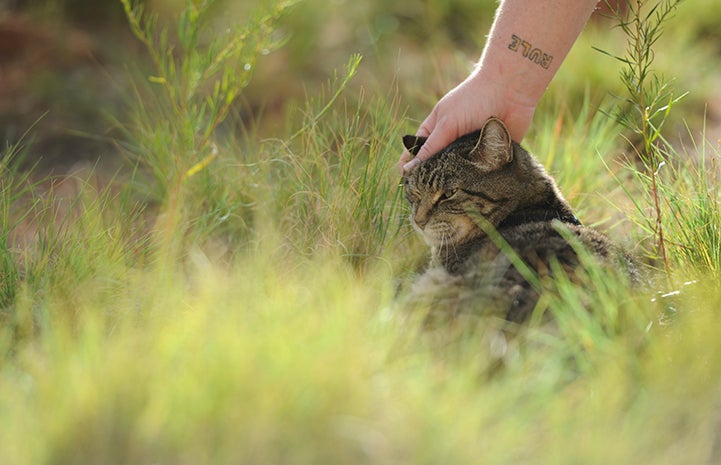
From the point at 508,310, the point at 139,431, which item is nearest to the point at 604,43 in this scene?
the point at 508,310

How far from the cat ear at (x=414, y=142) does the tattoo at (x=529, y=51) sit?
0.43 m

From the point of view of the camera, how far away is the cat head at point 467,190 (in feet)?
8.61

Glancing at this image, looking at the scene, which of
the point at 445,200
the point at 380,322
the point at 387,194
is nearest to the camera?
the point at 380,322

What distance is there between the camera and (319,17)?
18.3ft

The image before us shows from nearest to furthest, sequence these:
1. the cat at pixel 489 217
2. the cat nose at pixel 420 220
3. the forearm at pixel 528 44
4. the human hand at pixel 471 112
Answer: the cat at pixel 489 217
the forearm at pixel 528 44
the human hand at pixel 471 112
the cat nose at pixel 420 220

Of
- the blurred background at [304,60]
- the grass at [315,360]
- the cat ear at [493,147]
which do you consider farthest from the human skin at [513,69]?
the blurred background at [304,60]

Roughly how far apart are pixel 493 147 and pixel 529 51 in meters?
0.32

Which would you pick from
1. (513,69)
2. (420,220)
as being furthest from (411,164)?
(513,69)

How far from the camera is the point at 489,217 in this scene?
8.70 feet

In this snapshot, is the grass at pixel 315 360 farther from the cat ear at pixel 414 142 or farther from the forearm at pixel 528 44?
the forearm at pixel 528 44

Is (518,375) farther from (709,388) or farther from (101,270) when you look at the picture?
(101,270)

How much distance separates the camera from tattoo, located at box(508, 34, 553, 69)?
101 inches

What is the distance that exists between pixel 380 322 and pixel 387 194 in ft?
3.78

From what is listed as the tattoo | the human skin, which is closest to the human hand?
the human skin
